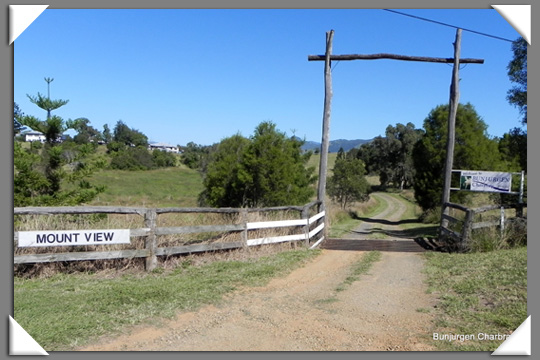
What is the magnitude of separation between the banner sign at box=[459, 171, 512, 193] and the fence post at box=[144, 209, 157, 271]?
928 cm

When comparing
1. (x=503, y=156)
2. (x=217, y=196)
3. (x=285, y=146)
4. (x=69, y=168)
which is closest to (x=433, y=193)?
(x=503, y=156)

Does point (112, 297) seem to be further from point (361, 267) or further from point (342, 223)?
point (342, 223)

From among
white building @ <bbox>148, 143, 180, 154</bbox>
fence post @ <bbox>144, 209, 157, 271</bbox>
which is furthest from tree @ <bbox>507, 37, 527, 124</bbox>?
white building @ <bbox>148, 143, 180, 154</bbox>

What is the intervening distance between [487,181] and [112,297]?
431 inches

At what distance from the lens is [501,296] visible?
6.76m

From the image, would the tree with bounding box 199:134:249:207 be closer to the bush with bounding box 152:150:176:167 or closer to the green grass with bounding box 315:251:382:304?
the green grass with bounding box 315:251:382:304

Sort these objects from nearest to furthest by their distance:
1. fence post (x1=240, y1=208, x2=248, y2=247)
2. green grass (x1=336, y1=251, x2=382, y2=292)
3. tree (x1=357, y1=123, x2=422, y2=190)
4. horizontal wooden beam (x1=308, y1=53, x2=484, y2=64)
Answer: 1. green grass (x1=336, y1=251, x2=382, y2=292)
2. fence post (x1=240, y1=208, x2=248, y2=247)
3. horizontal wooden beam (x1=308, y1=53, x2=484, y2=64)
4. tree (x1=357, y1=123, x2=422, y2=190)

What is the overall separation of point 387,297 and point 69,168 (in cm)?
957

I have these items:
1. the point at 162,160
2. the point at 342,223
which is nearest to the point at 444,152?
the point at 342,223

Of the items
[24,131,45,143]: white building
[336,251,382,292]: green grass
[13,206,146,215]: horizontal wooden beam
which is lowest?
[336,251,382,292]: green grass

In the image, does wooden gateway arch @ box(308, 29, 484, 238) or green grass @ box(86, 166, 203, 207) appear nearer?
wooden gateway arch @ box(308, 29, 484, 238)

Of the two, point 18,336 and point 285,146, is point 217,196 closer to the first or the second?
point 285,146

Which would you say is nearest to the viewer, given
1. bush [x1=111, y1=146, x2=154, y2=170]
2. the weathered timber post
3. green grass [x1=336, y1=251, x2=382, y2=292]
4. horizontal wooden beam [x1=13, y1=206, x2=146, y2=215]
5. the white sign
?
horizontal wooden beam [x1=13, y1=206, x2=146, y2=215]

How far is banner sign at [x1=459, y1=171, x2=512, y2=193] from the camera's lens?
43.0 feet
